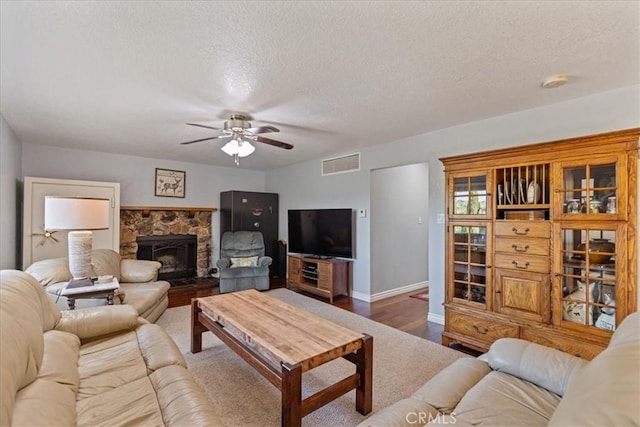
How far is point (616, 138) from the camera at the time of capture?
208 centimetres

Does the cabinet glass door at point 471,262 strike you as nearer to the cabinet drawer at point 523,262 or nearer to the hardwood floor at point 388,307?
the cabinet drawer at point 523,262

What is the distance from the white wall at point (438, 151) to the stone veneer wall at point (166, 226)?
156cm

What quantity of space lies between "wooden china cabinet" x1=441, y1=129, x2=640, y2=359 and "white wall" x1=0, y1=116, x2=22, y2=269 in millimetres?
4636

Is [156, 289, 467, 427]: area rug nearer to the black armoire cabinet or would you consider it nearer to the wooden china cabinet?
the wooden china cabinet

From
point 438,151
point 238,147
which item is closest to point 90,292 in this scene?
point 238,147

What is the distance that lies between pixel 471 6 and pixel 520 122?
193 centimetres

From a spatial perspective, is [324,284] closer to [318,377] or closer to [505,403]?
[318,377]

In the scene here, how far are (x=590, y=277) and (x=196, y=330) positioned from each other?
328cm

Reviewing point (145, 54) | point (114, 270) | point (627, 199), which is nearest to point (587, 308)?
point (627, 199)

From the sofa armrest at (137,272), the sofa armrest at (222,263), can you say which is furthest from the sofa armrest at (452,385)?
the sofa armrest at (222,263)

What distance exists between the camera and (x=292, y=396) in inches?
62.6

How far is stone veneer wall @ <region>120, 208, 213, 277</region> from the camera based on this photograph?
5.12 meters

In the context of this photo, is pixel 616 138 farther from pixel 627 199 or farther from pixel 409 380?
pixel 409 380

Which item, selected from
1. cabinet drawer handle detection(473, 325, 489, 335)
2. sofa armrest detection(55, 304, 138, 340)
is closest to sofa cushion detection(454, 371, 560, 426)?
cabinet drawer handle detection(473, 325, 489, 335)
